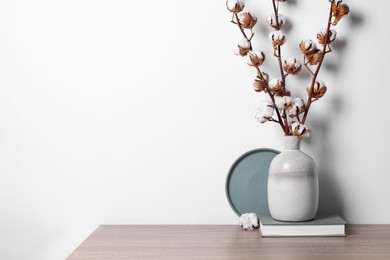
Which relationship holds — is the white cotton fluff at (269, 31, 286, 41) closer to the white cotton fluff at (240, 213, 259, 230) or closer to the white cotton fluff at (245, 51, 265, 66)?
the white cotton fluff at (245, 51, 265, 66)

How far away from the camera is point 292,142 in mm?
1540

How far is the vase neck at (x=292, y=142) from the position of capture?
5.05ft

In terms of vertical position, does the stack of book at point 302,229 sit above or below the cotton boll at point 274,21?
below

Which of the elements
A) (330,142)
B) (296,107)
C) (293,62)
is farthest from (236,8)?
(330,142)

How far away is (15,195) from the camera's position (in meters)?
1.72

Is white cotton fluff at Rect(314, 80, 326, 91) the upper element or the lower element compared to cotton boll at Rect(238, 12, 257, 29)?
lower

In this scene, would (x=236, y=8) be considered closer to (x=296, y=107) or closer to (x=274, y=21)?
(x=274, y=21)

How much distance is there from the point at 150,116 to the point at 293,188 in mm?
493

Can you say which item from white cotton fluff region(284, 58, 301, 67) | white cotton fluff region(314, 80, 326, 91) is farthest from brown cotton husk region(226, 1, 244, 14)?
white cotton fluff region(314, 80, 326, 91)

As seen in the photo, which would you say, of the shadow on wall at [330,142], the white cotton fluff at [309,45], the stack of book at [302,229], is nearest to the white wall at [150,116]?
the shadow on wall at [330,142]

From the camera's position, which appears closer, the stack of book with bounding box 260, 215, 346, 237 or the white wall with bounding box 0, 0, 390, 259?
the stack of book with bounding box 260, 215, 346, 237

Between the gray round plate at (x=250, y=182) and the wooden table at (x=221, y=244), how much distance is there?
8cm

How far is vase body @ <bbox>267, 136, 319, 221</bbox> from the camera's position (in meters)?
1.49

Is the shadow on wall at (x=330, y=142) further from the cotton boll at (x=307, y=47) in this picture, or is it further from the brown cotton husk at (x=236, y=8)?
the brown cotton husk at (x=236, y=8)
